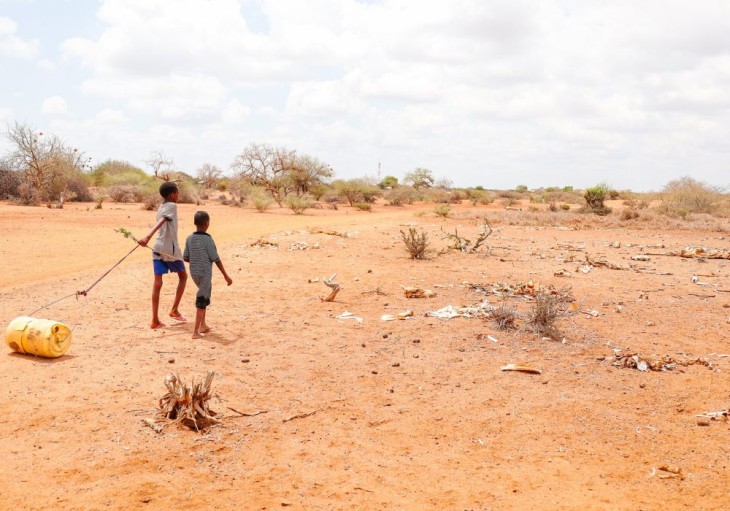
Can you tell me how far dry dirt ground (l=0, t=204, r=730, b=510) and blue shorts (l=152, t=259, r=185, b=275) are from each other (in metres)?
0.65

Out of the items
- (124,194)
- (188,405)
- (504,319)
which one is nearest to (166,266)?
(188,405)

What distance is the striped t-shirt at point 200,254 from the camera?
636 cm

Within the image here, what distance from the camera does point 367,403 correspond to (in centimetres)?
506

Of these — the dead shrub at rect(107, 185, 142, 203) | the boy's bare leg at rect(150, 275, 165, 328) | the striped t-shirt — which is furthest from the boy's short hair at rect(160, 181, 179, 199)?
the dead shrub at rect(107, 185, 142, 203)

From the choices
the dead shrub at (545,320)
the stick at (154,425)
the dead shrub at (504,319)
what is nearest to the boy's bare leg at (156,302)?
the stick at (154,425)

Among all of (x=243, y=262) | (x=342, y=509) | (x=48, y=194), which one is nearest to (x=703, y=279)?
(x=243, y=262)

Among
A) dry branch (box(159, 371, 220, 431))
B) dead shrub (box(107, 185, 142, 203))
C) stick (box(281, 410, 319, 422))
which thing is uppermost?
dead shrub (box(107, 185, 142, 203))

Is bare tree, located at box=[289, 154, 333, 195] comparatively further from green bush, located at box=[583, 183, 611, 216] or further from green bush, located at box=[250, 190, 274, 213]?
green bush, located at box=[583, 183, 611, 216]

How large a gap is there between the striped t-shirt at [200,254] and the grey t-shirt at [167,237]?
10.6 inches

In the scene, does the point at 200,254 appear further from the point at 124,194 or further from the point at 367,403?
Answer: the point at 124,194

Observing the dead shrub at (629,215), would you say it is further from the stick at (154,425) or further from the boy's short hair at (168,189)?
the stick at (154,425)

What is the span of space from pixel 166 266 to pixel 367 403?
9.69ft

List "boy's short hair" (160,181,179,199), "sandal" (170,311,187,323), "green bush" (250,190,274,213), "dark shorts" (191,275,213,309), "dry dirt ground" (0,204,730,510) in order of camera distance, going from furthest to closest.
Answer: "green bush" (250,190,274,213), "sandal" (170,311,187,323), "boy's short hair" (160,181,179,199), "dark shorts" (191,275,213,309), "dry dirt ground" (0,204,730,510)

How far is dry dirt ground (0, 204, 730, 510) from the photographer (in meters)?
3.73
